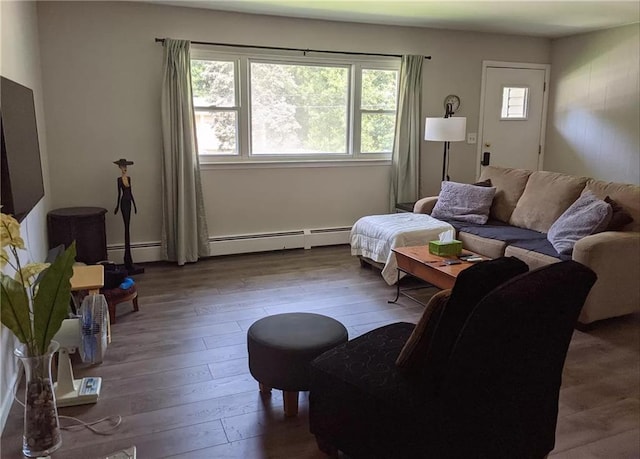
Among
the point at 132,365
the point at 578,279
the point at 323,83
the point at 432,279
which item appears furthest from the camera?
the point at 323,83

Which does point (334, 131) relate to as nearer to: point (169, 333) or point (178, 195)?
point (178, 195)

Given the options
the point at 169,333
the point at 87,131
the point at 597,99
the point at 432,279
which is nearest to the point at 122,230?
the point at 87,131

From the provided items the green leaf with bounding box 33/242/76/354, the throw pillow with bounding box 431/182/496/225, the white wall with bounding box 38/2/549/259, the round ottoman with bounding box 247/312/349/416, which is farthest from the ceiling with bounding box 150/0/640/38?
the green leaf with bounding box 33/242/76/354

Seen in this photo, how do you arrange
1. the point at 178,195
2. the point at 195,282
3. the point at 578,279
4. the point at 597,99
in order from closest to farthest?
1. the point at 578,279
2. the point at 195,282
3. the point at 178,195
4. the point at 597,99

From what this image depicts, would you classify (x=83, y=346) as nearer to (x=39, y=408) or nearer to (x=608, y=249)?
(x=39, y=408)

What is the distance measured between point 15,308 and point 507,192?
4105 mm

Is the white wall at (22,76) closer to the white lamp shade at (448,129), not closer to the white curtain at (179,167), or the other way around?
the white curtain at (179,167)

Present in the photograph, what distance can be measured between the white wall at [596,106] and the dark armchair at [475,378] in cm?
459

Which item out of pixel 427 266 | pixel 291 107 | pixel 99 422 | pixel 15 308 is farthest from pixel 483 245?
pixel 15 308

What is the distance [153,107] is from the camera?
4707mm

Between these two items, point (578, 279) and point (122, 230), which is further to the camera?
point (122, 230)

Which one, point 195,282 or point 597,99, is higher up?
point 597,99

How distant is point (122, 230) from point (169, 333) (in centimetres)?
188

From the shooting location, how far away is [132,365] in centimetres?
286
